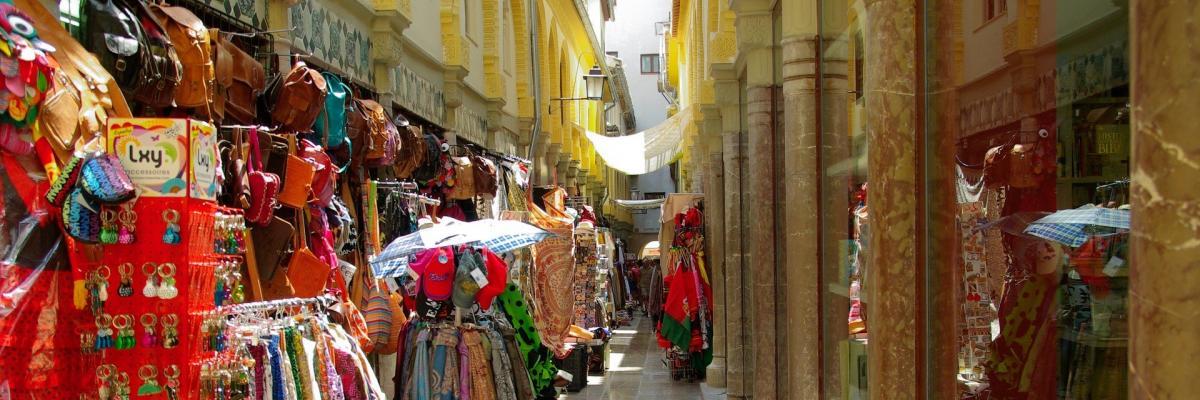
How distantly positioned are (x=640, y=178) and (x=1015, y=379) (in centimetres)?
4905

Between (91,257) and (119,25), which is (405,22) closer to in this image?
(119,25)

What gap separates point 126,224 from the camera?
410cm

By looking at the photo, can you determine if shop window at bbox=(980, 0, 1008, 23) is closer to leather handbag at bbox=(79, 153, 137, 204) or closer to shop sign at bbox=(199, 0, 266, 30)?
leather handbag at bbox=(79, 153, 137, 204)

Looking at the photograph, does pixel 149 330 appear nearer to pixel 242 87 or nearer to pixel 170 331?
pixel 170 331

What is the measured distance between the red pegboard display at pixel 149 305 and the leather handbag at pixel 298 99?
2.36m

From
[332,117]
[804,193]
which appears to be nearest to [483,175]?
[332,117]

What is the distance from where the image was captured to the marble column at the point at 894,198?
3.62 metres

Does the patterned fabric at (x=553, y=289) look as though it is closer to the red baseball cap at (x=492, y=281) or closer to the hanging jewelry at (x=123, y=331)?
the red baseball cap at (x=492, y=281)

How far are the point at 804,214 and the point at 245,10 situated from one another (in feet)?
11.5

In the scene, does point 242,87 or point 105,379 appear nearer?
point 105,379

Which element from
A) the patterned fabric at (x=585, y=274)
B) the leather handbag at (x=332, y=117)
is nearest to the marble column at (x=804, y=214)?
the leather handbag at (x=332, y=117)

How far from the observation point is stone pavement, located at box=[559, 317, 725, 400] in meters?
13.3

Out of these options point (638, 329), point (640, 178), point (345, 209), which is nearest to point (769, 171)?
point (345, 209)

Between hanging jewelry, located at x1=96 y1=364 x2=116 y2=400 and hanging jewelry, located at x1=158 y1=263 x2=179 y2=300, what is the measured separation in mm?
318
